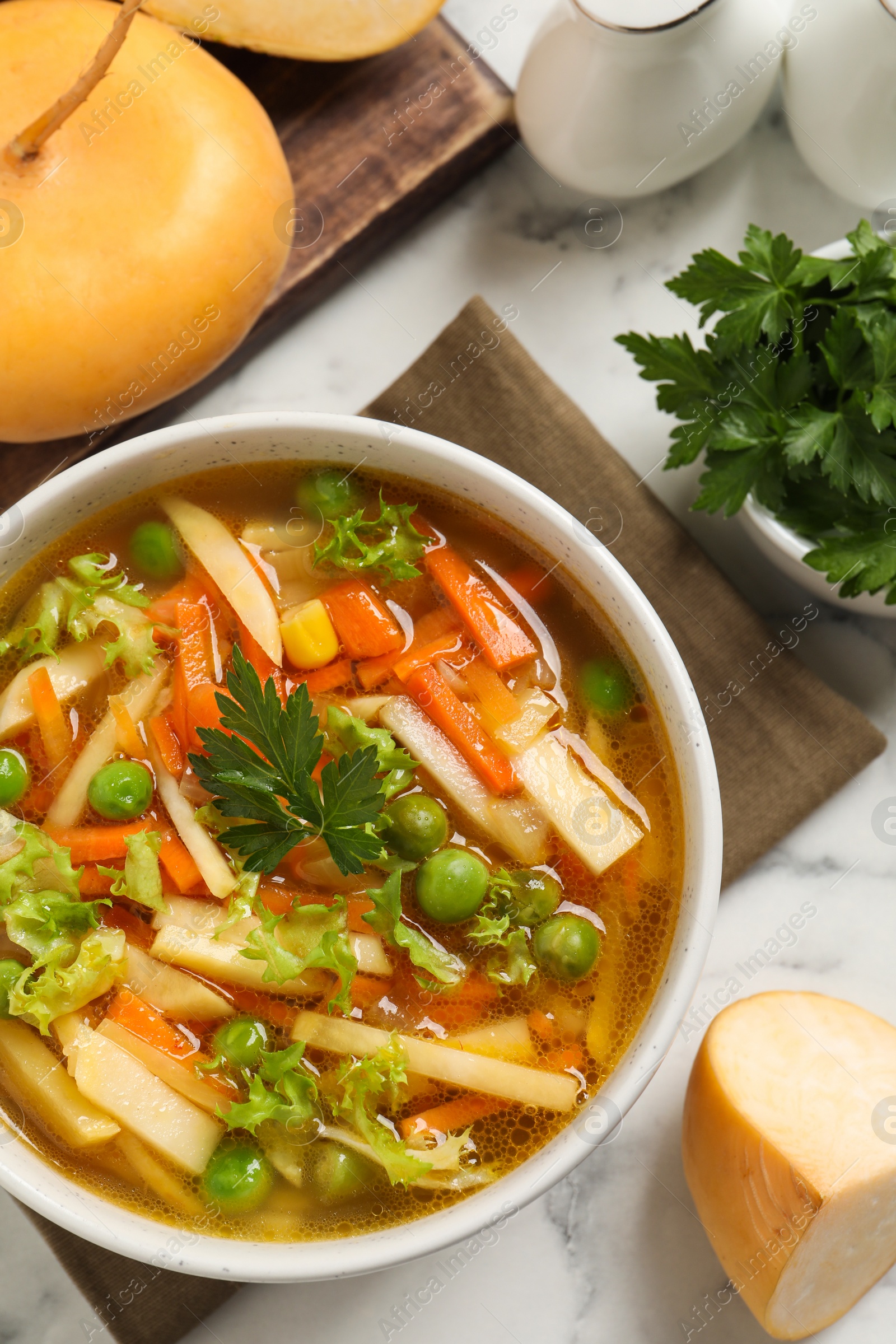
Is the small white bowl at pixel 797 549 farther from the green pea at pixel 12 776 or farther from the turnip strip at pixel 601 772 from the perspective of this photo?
the green pea at pixel 12 776

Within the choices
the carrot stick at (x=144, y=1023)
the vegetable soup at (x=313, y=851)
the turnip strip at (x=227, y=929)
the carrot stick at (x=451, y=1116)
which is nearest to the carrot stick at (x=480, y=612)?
the vegetable soup at (x=313, y=851)

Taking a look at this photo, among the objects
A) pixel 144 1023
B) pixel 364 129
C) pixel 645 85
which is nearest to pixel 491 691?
pixel 144 1023

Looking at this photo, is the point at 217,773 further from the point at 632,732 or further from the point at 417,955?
the point at 632,732

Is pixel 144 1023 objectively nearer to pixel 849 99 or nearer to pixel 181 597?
pixel 181 597

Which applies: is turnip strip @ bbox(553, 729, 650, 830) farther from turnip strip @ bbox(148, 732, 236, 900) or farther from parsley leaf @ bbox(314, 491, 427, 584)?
turnip strip @ bbox(148, 732, 236, 900)

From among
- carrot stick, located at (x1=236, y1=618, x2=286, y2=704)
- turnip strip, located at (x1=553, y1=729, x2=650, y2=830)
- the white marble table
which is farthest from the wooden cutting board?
turnip strip, located at (x1=553, y1=729, x2=650, y2=830)

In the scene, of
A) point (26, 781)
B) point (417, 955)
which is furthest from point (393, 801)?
point (26, 781)
